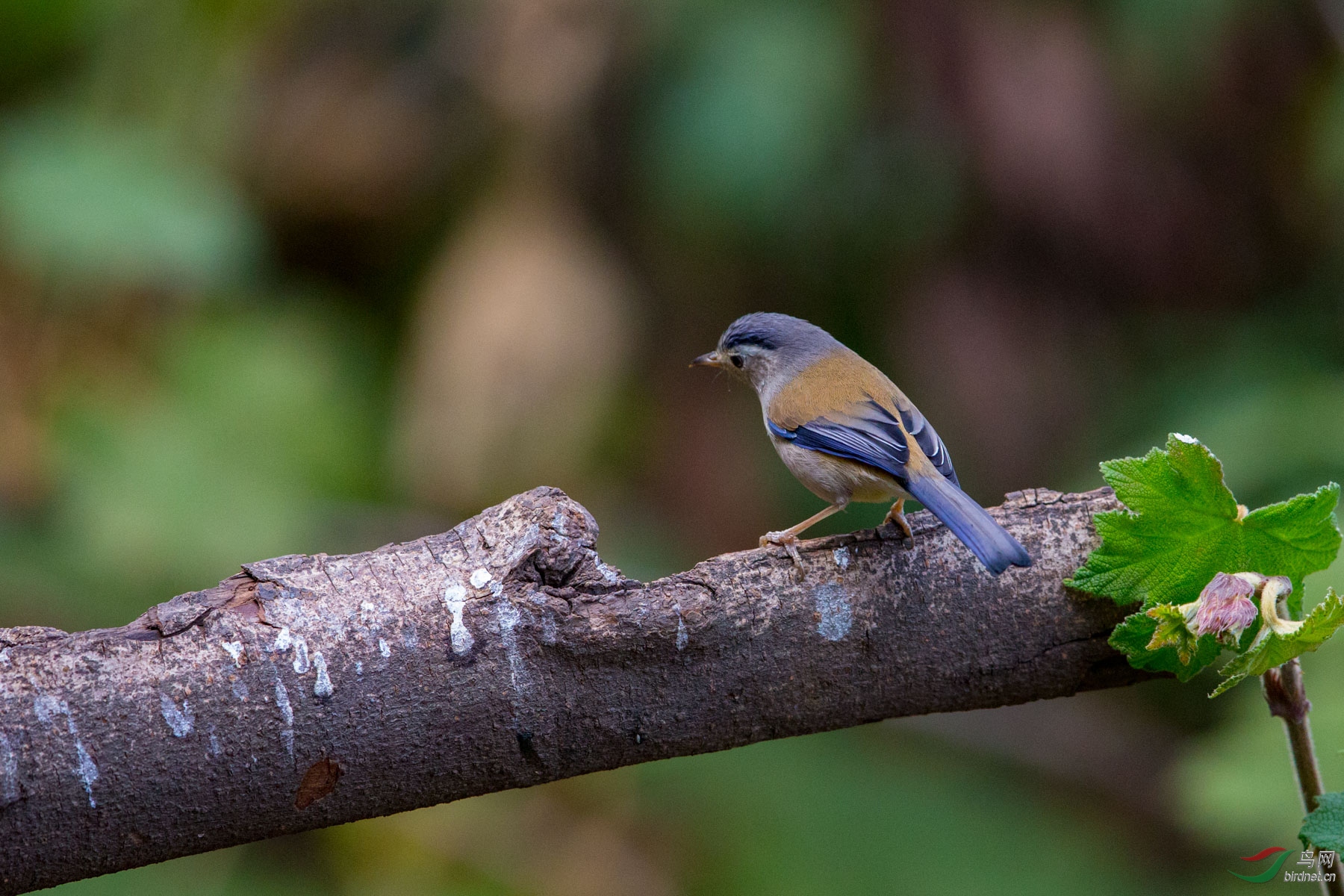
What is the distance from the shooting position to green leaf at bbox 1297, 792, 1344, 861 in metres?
1.66

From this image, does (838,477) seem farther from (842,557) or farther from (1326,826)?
(1326,826)

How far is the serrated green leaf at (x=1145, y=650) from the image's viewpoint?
1939mm

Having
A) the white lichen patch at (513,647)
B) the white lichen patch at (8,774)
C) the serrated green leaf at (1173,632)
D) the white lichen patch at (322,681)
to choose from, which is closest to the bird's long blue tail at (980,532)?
the serrated green leaf at (1173,632)

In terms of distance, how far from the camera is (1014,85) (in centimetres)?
552

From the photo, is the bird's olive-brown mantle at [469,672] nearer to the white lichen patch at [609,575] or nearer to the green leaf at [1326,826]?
the white lichen patch at [609,575]

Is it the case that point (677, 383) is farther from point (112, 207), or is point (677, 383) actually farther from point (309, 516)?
point (112, 207)

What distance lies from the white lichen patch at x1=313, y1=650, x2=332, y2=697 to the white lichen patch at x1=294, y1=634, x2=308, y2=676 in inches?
0.6

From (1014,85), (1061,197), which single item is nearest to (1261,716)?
(1061,197)

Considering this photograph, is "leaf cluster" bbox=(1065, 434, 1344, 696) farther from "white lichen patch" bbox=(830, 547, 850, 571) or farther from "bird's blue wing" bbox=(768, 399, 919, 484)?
"bird's blue wing" bbox=(768, 399, 919, 484)

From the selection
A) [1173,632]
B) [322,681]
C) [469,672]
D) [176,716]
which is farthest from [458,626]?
[1173,632]

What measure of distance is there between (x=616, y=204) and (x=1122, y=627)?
453 cm

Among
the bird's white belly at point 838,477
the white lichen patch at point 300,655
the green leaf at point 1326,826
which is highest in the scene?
the bird's white belly at point 838,477

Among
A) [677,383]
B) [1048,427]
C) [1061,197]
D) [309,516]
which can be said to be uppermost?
[1061,197]

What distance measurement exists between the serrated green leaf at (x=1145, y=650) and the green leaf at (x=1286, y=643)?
198mm
